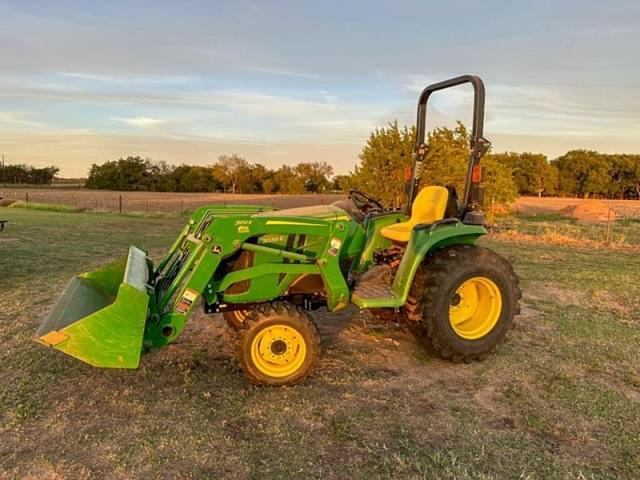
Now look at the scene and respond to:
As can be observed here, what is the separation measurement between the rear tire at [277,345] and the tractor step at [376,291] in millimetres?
465

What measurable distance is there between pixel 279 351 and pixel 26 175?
264 feet

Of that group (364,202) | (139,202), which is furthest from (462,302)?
(139,202)

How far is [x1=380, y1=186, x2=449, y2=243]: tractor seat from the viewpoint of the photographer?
4836 millimetres

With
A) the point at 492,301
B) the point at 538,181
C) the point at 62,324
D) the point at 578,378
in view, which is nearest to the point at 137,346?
the point at 62,324

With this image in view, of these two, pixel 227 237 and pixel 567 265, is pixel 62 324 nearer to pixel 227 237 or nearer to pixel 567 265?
pixel 227 237

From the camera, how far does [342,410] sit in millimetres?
3746

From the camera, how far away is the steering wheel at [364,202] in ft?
18.8

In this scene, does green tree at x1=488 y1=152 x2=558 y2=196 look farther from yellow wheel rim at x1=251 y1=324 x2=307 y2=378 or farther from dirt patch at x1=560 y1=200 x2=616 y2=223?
yellow wheel rim at x1=251 y1=324 x2=307 y2=378

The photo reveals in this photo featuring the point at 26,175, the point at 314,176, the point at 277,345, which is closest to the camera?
the point at 277,345

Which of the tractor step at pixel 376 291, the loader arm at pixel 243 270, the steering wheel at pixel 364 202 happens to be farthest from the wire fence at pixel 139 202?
the loader arm at pixel 243 270

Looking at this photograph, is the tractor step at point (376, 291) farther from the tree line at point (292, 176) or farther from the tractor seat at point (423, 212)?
the tree line at point (292, 176)

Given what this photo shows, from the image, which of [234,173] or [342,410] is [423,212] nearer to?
[342,410]

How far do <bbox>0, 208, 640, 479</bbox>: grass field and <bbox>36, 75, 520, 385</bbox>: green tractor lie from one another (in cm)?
35

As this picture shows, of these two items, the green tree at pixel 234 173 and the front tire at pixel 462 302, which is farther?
the green tree at pixel 234 173
